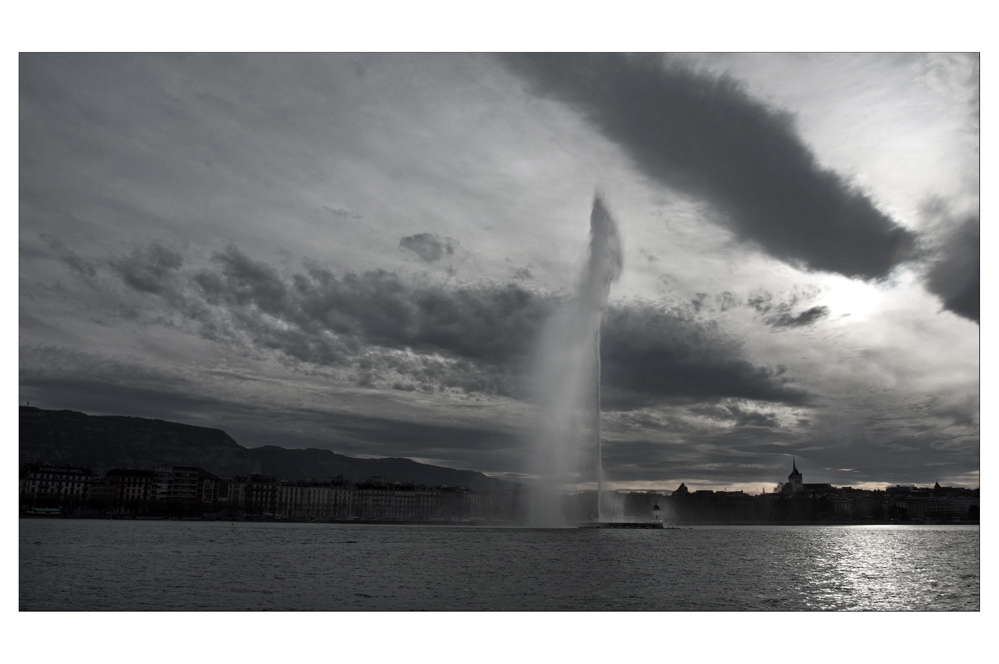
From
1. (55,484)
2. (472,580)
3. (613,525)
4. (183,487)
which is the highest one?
(472,580)

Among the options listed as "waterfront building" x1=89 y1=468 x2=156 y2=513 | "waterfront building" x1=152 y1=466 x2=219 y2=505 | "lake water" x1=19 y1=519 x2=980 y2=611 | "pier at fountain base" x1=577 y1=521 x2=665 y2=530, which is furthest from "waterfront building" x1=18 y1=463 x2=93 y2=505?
"pier at fountain base" x1=577 y1=521 x2=665 y2=530

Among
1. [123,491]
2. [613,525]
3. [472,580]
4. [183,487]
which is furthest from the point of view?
[183,487]

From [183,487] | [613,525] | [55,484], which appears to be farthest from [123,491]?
[613,525]

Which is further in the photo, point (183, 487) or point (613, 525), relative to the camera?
point (183, 487)

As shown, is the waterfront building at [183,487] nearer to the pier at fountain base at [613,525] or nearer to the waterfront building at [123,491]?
the waterfront building at [123,491]

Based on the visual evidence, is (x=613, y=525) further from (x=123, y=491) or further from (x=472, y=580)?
(x=123, y=491)

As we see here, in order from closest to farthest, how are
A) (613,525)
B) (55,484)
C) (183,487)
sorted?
(613,525) < (55,484) < (183,487)

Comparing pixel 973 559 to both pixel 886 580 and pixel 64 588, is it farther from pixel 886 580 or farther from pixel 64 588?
pixel 64 588

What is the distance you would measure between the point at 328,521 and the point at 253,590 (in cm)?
15935

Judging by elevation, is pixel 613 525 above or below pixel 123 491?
above

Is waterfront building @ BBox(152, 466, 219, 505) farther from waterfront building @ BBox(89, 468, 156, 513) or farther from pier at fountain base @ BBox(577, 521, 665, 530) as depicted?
pier at fountain base @ BBox(577, 521, 665, 530)

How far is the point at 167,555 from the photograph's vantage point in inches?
2172

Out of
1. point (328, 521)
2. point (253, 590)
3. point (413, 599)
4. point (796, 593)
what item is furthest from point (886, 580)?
point (328, 521)

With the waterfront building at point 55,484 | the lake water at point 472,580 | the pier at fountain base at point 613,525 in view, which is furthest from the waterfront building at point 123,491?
the pier at fountain base at point 613,525
